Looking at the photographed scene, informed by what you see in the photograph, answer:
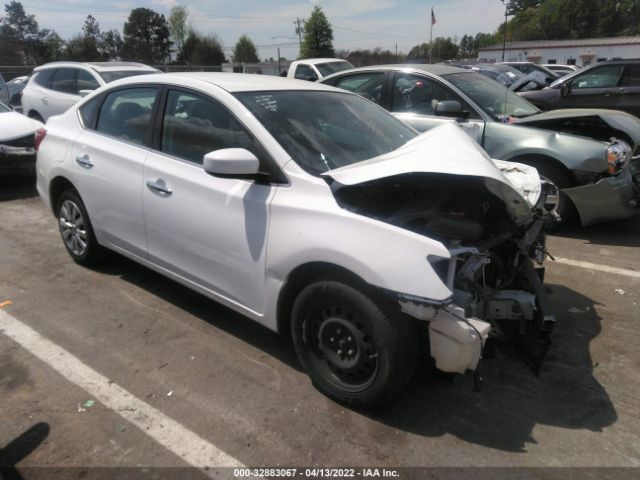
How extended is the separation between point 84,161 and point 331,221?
8.33ft

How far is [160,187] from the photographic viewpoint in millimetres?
3381

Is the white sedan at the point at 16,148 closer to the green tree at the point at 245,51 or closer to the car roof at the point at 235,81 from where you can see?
the car roof at the point at 235,81

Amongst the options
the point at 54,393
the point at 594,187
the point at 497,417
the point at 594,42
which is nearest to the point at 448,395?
the point at 497,417

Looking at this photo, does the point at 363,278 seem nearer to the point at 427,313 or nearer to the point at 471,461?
the point at 427,313

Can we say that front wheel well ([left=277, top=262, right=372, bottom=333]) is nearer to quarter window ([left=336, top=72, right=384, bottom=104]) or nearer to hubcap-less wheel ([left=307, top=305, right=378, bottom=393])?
hubcap-less wheel ([left=307, top=305, right=378, bottom=393])

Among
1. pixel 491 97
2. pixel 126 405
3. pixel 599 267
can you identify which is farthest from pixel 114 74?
pixel 599 267

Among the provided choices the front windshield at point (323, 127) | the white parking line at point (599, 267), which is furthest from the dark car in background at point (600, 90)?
the front windshield at point (323, 127)

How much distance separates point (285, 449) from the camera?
244cm

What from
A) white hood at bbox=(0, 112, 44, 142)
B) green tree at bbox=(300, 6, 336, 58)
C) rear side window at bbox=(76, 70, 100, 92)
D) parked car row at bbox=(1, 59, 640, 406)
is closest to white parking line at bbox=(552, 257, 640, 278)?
parked car row at bbox=(1, 59, 640, 406)

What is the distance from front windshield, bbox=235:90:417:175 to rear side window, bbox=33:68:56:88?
894 cm

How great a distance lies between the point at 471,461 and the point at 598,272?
2.93 metres

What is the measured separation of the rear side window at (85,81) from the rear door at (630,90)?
10.2 metres

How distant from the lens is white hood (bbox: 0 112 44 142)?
7574 mm

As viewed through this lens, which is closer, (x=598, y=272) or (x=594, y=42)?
(x=598, y=272)
